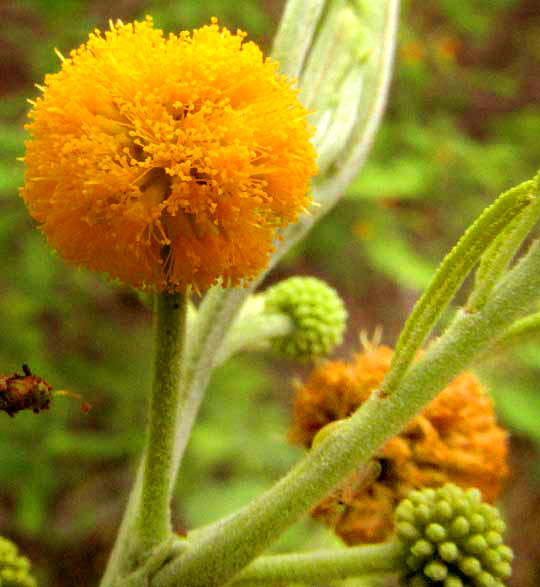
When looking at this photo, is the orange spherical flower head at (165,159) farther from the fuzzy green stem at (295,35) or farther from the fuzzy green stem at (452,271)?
the fuzzy green stem at (295,35)

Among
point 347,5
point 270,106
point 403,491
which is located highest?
point 347,5

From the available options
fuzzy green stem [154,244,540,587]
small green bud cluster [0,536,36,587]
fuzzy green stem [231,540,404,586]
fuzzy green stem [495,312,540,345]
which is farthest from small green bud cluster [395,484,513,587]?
small green bud cluster [0,536,36,587]

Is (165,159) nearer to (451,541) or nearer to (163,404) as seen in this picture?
(163,404)

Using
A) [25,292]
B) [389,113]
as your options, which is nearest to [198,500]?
[25,292]

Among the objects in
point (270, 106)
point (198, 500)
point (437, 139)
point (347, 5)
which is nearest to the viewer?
point (270, 106)

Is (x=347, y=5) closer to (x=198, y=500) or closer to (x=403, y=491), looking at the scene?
(x=403, y=491)
